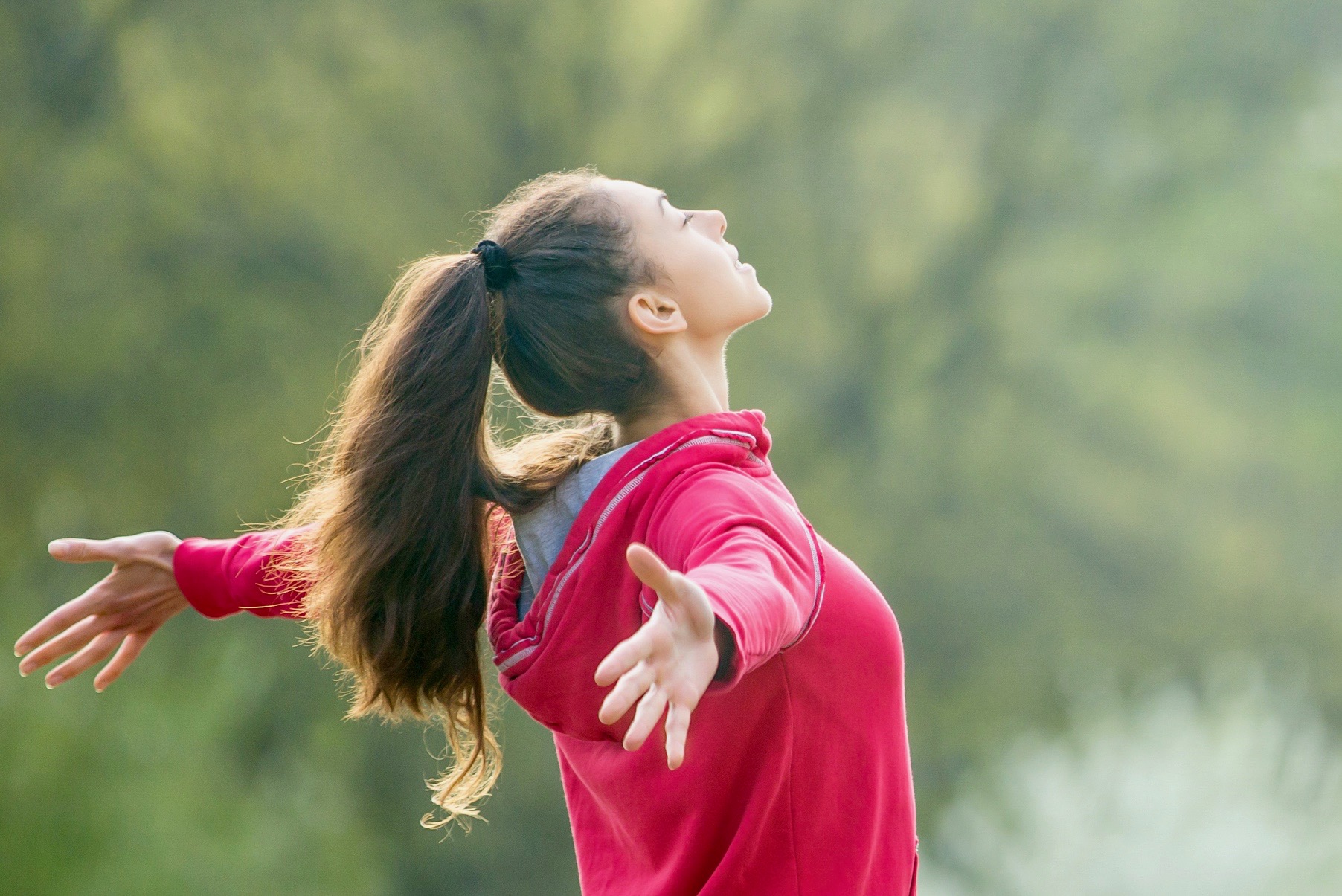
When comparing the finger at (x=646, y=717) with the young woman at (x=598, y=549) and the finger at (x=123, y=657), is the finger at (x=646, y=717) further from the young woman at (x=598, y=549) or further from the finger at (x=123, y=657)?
the finger at (x=123, y=657)

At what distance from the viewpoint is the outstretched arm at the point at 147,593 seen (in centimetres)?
112

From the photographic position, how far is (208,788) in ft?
10.1

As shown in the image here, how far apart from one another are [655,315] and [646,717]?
1.48ft

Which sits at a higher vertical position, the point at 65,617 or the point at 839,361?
the point at 65,617

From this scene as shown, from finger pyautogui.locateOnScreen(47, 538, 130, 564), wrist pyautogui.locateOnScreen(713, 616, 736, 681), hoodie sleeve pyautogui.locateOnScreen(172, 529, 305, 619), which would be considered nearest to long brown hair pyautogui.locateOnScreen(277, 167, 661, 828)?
hoodie sleeve pyautogui.locateOnScreen(172, 529, 305, 619)

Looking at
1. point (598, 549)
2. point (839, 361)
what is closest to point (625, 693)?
point (598, 549)

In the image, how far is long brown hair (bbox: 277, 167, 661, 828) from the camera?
0.93 metres

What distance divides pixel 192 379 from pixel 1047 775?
98.3 inches

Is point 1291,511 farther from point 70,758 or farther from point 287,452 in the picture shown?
point 70,758

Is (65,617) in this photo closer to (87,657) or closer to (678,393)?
(87,657)

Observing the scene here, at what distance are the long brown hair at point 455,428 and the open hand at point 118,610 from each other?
0.77ft

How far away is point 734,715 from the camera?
0.84 m

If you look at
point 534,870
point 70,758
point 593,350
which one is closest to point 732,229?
point 534,870

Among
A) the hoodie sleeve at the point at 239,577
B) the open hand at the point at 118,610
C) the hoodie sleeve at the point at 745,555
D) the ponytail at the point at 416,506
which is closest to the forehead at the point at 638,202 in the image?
the ponytail at the point at 416,506
